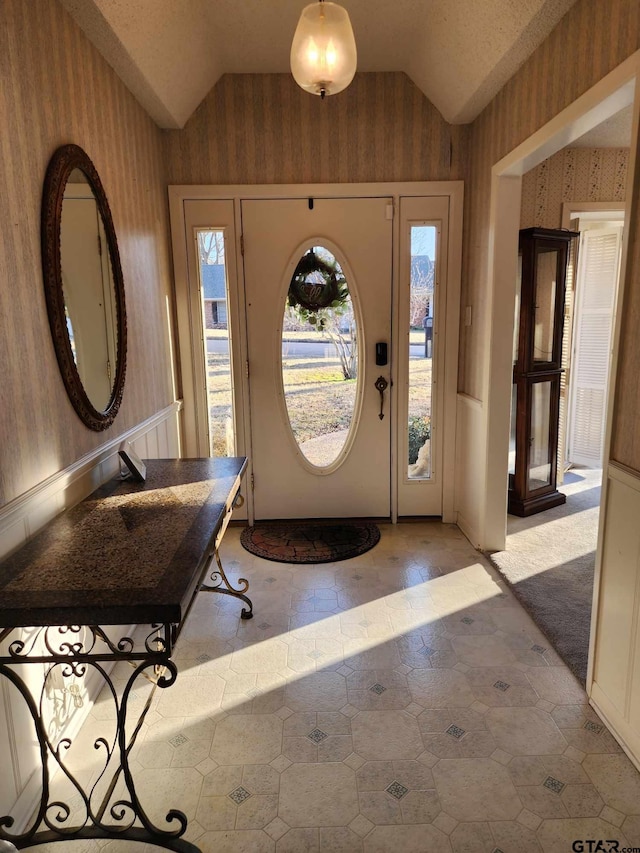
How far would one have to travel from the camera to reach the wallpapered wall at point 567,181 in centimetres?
388

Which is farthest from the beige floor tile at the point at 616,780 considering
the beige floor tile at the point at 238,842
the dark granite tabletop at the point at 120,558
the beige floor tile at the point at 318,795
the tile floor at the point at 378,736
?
the dark granite tabletop at the point at 120,558

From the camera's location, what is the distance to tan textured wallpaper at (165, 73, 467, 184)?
3.30 metres

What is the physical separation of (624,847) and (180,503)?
5.27 ft

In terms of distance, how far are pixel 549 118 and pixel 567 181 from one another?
1.87 meters

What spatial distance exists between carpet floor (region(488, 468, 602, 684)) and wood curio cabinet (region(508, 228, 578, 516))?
200 mm

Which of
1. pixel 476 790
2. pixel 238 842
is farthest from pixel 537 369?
pixel 238 842

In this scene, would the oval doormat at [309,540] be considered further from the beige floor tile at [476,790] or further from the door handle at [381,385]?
the beige floor tile at [476,790]

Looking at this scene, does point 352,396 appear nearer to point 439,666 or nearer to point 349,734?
point 439,666

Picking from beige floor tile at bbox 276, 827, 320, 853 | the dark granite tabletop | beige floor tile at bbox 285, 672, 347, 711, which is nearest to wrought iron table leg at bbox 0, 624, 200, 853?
the dark granite tabletop

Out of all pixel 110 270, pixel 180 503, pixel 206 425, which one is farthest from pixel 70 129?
pixel 206 425

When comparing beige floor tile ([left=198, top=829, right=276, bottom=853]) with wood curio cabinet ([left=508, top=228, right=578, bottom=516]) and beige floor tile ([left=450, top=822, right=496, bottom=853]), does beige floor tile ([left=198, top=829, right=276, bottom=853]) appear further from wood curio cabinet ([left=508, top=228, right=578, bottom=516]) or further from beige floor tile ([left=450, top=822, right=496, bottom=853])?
wood curio cabinet ([left=508, top=228, right=578, bottom=516])

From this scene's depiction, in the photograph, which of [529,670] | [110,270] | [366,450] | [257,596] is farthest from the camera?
[366,450]

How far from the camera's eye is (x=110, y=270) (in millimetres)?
2389

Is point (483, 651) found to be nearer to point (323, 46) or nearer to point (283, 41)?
point (323, 46)
